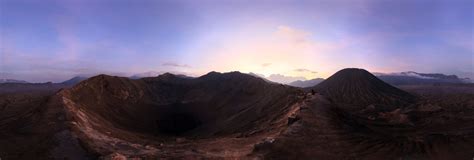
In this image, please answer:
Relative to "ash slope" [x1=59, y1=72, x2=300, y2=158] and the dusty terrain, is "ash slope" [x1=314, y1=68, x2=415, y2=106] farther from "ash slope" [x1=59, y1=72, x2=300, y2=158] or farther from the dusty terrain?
"ash slope" [x1=59, y1=72, x2=300, y2=158]

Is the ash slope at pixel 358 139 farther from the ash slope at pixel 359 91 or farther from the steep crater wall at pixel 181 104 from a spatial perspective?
the ash slope at pixel 359 91

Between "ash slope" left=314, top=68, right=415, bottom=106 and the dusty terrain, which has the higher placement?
"ash slope" left=314, top=68, right=415, bottom=106

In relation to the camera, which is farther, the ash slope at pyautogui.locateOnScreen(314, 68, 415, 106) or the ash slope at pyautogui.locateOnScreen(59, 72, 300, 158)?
the ash slope at pyautogui.locateOnScreen(314, 68, 415, 106)

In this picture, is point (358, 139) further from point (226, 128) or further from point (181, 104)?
point (181, 104)

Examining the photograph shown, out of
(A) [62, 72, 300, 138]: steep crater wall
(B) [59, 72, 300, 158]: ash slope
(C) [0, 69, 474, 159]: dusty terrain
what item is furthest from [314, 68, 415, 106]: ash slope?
(B) [59, 72, 300, 158]: ash slope

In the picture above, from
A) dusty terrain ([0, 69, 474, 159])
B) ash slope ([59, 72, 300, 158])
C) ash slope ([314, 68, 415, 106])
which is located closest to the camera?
dusty terrain ([0, 69, 474, 159])

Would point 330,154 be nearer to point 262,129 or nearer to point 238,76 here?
point 262,129

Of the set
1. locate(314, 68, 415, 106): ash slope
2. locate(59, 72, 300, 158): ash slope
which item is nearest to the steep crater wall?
locate(59, 72, 300, 158): ash slope

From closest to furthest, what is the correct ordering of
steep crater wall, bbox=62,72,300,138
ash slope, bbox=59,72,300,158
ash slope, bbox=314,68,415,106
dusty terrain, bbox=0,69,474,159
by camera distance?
1. dusty terrain, bbox=0,69,474,159
2. ash slope, bbox=59,72,300,158
3. steep crater wall, bbox=62,72,300,138
4. ash slope, bbox=314,68,415,106

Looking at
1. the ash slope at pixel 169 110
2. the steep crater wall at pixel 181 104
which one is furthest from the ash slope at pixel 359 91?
the ash slope at pixel 169 110
